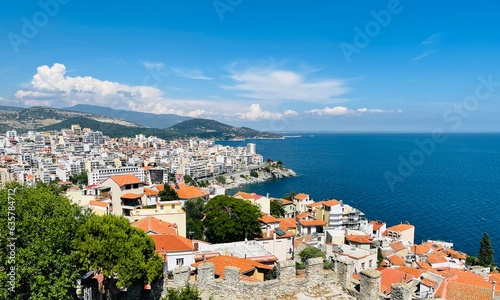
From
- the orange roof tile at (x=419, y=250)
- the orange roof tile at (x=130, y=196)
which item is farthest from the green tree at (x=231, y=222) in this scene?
the orange roof tile at (x=419, y=250)

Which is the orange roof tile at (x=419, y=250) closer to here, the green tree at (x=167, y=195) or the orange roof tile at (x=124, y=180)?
the green tree at (x=167, y=195)

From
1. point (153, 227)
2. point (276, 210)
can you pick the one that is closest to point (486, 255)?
point (276, 210)

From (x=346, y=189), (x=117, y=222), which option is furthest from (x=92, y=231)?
(x=346, y=189)

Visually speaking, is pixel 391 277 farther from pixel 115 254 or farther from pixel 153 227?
pixel 115 254

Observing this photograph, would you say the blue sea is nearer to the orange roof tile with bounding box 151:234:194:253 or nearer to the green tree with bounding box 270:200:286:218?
the green tree with bounding box 270:200:286:218

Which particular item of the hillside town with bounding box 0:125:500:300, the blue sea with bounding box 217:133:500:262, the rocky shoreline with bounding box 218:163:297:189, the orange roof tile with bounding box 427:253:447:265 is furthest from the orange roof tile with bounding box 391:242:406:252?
the rocky shoreline with bounding box 218:163:297:189
